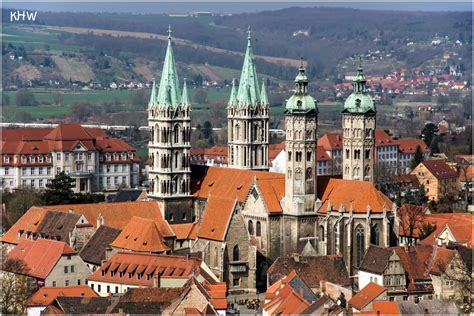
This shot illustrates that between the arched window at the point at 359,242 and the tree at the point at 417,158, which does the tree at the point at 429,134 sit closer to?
the tree at the point at 417,158

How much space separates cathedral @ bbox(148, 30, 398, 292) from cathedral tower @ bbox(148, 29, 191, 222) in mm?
65

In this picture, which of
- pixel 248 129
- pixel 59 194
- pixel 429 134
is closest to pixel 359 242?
pixel 248 129

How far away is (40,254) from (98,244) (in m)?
5.14

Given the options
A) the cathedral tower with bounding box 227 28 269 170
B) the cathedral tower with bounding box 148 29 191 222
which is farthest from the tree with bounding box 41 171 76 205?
the cathedral tower with bounding box 148 29 191 222

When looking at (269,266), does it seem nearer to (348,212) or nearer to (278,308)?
(348,212)

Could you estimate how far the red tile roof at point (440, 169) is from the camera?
14612 cm

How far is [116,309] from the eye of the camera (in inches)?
2931

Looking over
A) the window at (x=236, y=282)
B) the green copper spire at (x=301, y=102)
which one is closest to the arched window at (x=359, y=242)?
the window at (x=236, y=282)

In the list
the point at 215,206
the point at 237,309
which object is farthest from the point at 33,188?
the point at 237,309

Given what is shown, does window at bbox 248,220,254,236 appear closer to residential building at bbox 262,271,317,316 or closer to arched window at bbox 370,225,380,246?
arched window at bbox 370,225,380,246

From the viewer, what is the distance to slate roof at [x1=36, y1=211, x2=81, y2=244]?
9844 cm

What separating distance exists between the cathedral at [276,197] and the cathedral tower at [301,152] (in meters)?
0.06

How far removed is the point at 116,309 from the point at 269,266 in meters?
21.9

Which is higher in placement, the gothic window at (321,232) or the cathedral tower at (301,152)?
the cathedral tower at (301,152)
